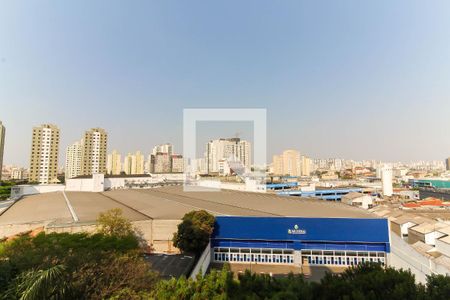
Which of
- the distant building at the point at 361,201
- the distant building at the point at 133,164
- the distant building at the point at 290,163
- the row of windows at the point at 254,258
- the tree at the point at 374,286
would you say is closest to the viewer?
the tree at the point at 374,286

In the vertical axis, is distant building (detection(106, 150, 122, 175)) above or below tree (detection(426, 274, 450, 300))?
above

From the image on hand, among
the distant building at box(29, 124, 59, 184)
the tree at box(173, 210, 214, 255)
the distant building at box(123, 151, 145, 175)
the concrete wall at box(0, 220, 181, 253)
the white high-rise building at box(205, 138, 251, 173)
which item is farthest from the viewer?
the distant building at box(123, 151, 145, 175)

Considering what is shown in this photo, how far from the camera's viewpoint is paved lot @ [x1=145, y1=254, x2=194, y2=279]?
10.4 meters

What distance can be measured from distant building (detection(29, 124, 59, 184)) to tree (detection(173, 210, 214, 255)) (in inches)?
1500

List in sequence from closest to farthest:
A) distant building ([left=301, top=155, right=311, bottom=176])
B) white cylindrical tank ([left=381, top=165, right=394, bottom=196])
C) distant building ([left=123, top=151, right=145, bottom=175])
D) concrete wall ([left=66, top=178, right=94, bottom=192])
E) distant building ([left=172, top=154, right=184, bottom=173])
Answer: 1. concrete wall ([left=66, top=178, right=94, bottom=192])
2. white cylindrical tank ([left=381, top=165, right=394, bottom=196])
3. distant building ([left=123, top=151, right=145, bottom=175])
4. distant building ([left=172, top=154, right=184, bottom=173])
5. distant building ([left=301, top=155, right=311, bottom=176])

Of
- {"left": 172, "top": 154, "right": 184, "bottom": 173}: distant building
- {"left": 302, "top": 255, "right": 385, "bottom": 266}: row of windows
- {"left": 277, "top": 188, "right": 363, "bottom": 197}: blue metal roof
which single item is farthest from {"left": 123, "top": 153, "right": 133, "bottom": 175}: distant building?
{"left": 302, "top": 255, "right": 385, "bottom": 266}: row of windows

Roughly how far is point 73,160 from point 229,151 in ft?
109

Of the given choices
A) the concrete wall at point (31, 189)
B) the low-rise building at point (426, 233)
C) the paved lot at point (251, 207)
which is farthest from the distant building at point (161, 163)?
the low-rise building at point (426, 233)

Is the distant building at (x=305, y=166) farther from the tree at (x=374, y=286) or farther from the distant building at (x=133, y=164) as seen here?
the tree at (x=374, y=286)

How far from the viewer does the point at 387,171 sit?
132ft

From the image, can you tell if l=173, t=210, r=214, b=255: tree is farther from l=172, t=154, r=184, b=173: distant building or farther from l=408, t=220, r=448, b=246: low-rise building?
l=172, t=154, r=184, b=173: distant building

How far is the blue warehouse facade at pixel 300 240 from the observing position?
12.1 m

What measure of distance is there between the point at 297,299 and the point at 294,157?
77289mm

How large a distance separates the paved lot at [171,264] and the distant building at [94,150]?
3997 cm
